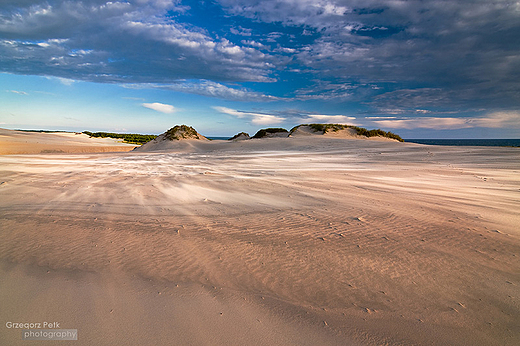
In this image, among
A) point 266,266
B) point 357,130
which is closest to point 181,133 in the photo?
point 357,130

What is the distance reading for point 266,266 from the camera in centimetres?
271

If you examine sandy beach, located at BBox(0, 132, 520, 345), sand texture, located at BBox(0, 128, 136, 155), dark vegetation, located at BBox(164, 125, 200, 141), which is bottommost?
sandy beach, located at BBox(0, 132, 520, 345)

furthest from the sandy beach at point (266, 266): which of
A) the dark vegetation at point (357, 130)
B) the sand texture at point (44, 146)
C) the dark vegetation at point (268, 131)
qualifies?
the dark vegetation at point (268, 131)

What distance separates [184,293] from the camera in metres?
2.31

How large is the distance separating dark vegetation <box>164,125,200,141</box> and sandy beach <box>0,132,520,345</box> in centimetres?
2146

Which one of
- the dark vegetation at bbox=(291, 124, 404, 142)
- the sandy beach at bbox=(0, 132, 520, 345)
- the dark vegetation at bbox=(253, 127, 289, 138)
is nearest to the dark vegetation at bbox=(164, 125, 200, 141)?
the dark vegetation at bbox=(253, 127, 289, 138)

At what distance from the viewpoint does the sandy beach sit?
6.30 ft

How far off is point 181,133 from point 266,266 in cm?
2591

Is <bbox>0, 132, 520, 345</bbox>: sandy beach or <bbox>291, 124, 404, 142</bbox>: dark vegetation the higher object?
<bbox>291, 124, 404, 142</bbox>: dark vegetation

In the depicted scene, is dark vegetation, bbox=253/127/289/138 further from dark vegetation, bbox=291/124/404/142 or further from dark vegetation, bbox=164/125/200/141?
dark vegetation, bbox=164/125/200/141

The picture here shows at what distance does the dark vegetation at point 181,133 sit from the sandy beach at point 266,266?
2146 cm

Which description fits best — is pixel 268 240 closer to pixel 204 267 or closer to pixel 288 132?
pixel 204 267

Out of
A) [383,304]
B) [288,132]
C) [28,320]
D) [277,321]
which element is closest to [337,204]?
[383,304]

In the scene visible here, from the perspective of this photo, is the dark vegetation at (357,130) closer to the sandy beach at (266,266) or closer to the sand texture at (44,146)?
the sand texture at (44,146)
